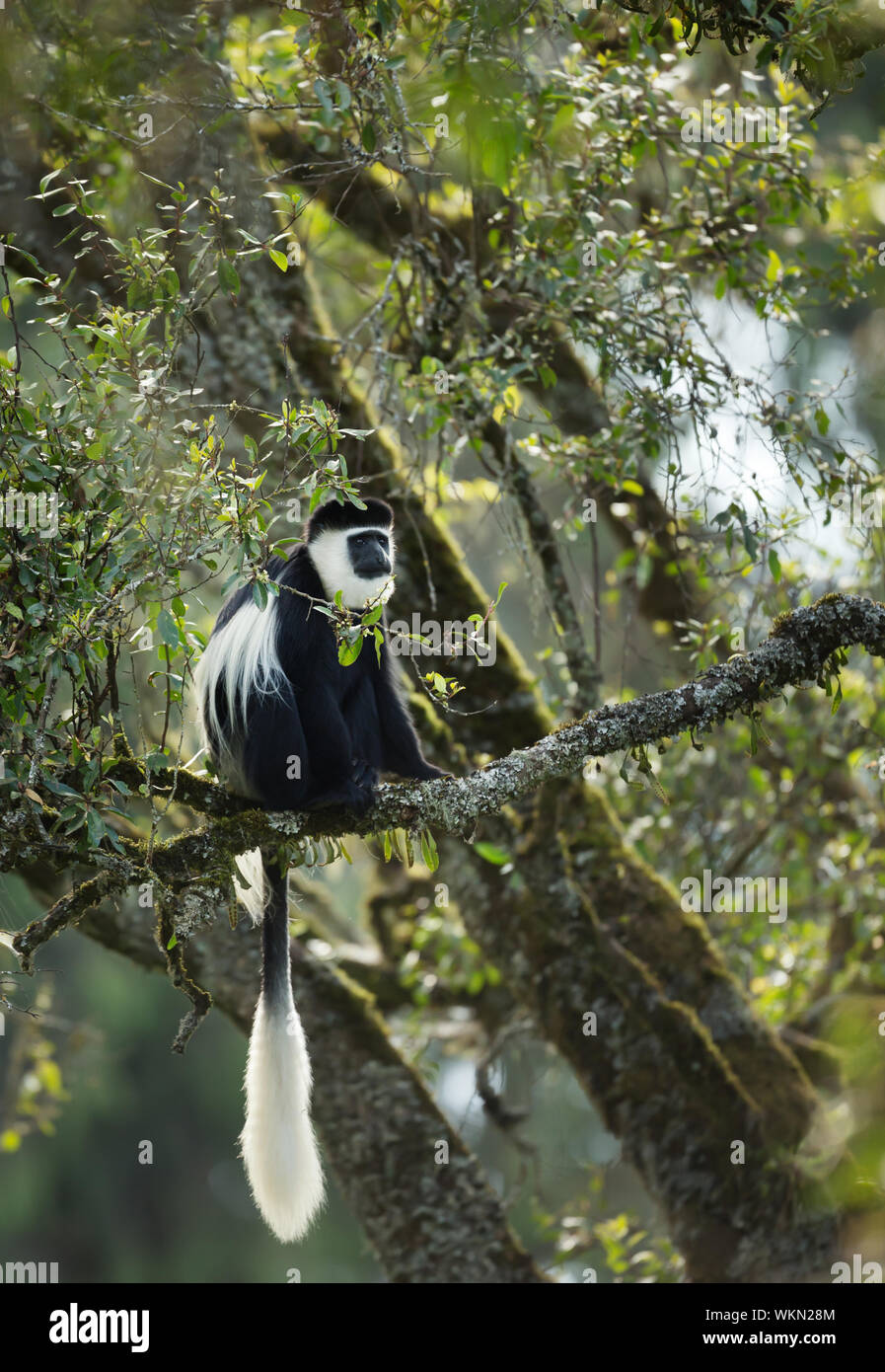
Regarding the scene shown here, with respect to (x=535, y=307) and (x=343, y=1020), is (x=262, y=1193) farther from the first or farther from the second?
(x=535, y=307)

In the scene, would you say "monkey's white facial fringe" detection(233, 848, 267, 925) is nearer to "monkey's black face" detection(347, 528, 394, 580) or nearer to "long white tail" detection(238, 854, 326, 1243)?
"long white tail" detection(238, 854, 326, 1243)

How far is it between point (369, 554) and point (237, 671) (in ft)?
1.73

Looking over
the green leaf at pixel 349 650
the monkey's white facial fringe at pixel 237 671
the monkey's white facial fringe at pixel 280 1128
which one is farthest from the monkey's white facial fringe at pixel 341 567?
the green leaf at pixel 349 650

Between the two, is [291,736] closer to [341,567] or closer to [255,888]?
[255,888]

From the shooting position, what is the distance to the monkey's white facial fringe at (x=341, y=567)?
343 centimetres

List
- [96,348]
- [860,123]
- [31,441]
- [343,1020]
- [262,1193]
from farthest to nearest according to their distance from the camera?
[860,123], [343,1020], [262,1193], [96,348], [31,441]

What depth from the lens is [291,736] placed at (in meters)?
2.98

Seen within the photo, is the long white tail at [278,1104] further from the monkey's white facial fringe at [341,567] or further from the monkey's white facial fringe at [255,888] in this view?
the monkey's white facial fringe at [341,567]

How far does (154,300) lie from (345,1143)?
2730 mm

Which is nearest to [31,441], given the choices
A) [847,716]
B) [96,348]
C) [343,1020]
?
[96,348]

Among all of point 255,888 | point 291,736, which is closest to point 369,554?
point 291,736

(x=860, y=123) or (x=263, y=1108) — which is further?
(x=860, y=123)

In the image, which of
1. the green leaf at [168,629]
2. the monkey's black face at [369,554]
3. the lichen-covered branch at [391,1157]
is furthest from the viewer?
the lichen-covered branch at [391,1157]

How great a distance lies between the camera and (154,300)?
7.00 ft
